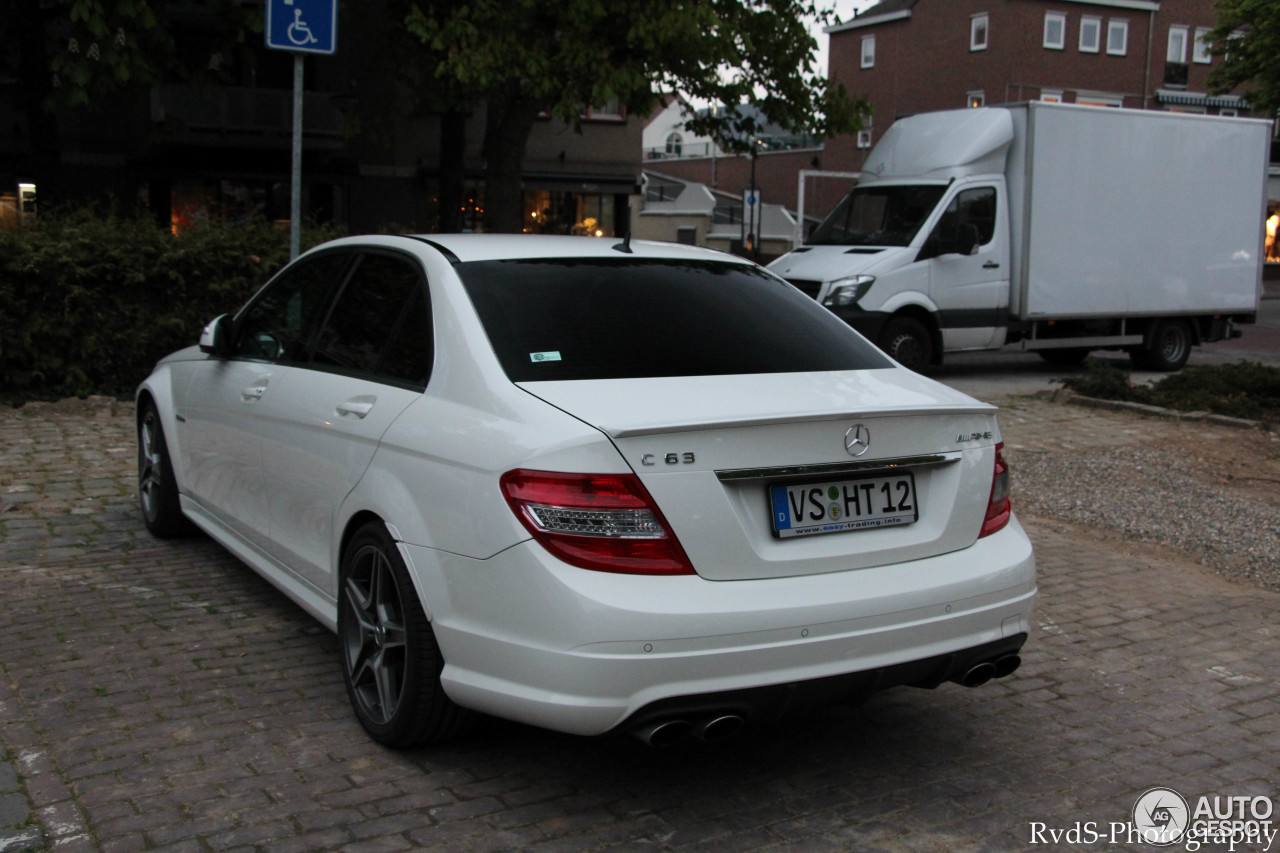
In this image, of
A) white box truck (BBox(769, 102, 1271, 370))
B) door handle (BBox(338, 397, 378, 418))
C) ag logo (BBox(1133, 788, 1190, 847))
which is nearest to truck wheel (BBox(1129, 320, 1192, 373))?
white box truck (BBox(769, 102, 1271, 370))

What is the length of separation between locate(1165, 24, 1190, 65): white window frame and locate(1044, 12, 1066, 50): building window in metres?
5.46

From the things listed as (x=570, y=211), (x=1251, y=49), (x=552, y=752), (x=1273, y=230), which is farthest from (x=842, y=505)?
(x=1273, y=230)

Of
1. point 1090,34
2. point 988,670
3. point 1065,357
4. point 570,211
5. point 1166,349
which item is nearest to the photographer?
point 988,670

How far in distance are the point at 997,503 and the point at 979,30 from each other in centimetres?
5020

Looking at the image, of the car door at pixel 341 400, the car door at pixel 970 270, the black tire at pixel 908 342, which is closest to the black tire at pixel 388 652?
the car door at pixel 341 400

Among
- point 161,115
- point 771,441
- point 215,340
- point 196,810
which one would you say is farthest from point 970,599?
point 161,115

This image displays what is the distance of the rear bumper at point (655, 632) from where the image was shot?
320cm

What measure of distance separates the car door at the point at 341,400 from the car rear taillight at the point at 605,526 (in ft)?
2.78

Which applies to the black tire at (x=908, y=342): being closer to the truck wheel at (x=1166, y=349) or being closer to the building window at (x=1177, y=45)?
the truck wheel at (x=1166, y=349)

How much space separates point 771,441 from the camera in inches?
135

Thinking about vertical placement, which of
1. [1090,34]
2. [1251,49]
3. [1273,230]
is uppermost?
[1090,34]

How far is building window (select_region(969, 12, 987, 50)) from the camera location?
49.7m

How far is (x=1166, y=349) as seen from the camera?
17312 mm

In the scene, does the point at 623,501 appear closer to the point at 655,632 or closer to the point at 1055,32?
the point at 655,632
